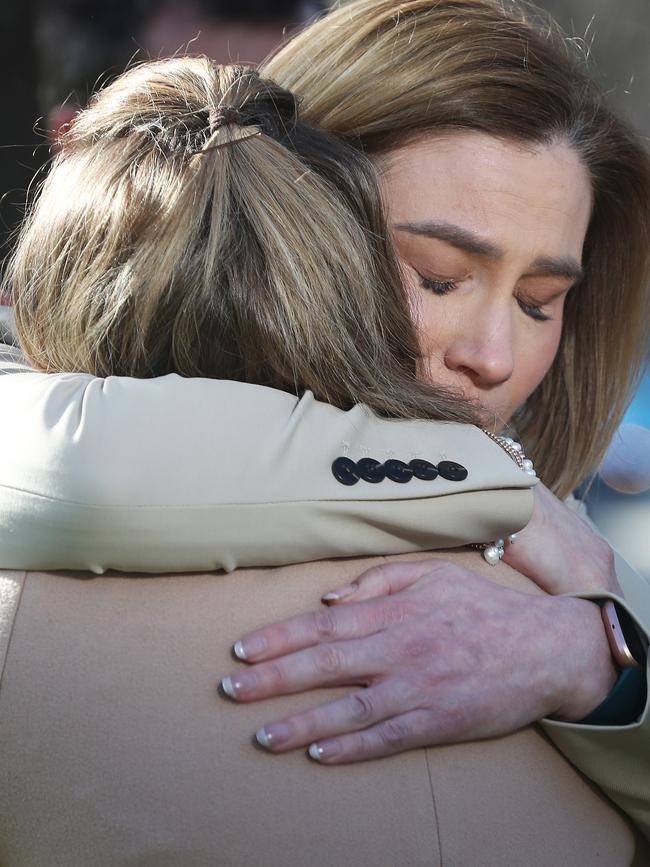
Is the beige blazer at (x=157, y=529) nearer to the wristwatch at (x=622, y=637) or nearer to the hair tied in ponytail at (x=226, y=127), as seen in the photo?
the wristwatch at (x=622, y=637)

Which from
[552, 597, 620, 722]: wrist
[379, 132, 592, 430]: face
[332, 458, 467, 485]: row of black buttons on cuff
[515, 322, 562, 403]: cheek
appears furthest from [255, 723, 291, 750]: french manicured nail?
[515, 322, 562, 403]: cheek

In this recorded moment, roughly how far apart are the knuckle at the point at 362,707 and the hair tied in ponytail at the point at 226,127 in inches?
30.4

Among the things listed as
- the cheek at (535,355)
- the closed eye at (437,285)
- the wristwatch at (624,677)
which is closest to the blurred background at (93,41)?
the cheek at (535,355)

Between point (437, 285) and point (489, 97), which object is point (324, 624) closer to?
point (437, 285)

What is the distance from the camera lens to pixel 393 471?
1264 millimetres

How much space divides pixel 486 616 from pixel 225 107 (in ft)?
2.67

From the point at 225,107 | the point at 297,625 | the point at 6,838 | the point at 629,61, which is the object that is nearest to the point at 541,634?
the point at 297,625

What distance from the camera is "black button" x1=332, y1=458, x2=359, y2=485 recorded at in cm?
122

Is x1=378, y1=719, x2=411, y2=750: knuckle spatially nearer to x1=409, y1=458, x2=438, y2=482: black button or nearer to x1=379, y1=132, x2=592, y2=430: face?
x1=409, y1=458, x2=438, y2=482: black button

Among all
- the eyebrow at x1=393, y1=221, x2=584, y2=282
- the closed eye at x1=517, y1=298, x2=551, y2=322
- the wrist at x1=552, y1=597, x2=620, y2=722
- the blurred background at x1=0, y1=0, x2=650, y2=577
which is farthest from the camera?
the blurred background at x1=0, y1=0, x2=650, y2=577

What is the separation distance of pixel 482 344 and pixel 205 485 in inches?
28.5

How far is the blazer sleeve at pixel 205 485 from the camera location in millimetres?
1126

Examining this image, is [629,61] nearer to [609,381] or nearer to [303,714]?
[609,381]

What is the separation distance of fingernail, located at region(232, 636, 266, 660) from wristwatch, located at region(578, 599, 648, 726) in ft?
1.65
